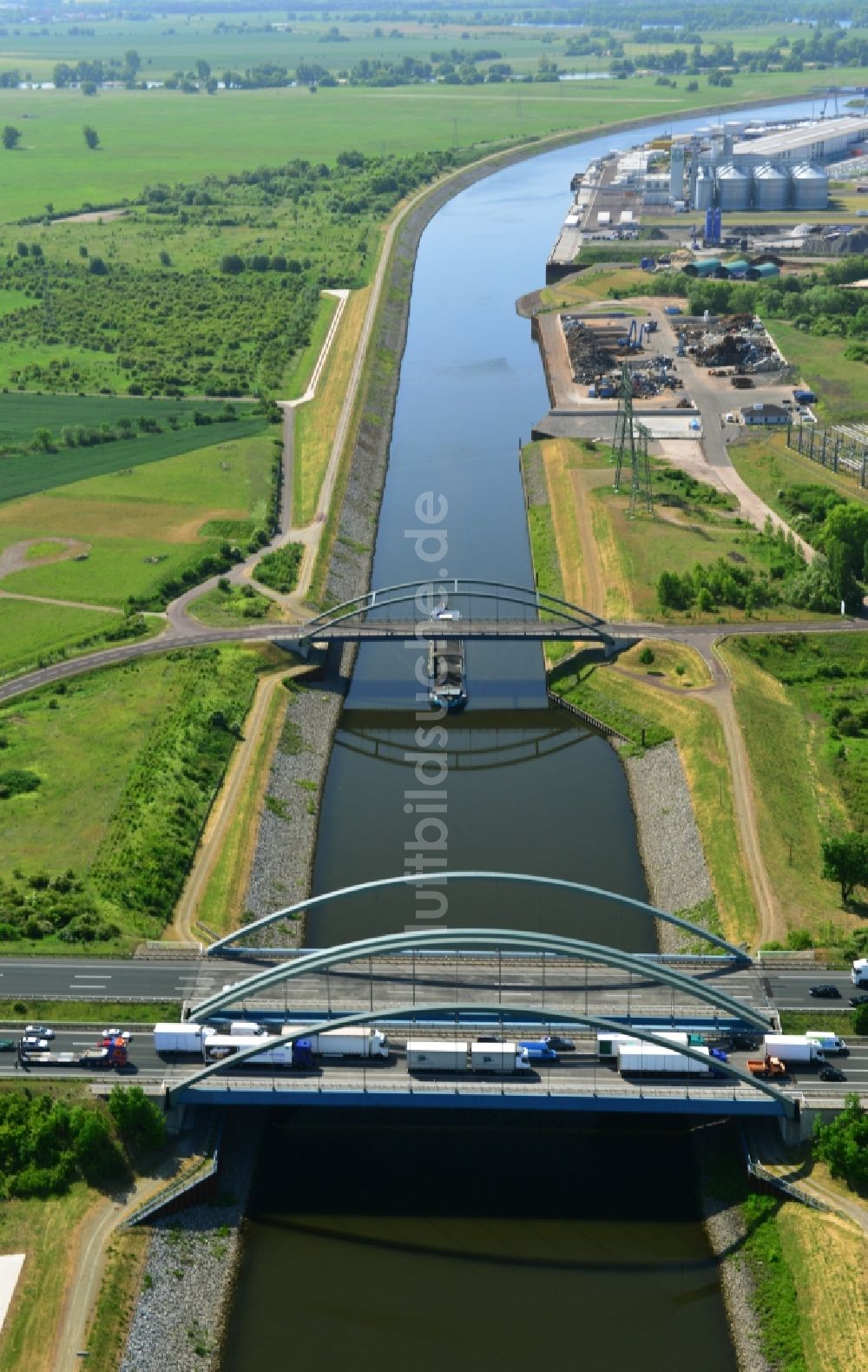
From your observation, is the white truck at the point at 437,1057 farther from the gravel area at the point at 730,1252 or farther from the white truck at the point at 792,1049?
the white truck at the point at 792,1049

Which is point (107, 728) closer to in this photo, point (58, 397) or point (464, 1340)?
point (464, 1340)

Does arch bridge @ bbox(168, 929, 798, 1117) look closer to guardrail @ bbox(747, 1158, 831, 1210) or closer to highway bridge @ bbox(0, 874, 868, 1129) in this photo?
highway bridge @ bbox(0, 874, 868, 1129)

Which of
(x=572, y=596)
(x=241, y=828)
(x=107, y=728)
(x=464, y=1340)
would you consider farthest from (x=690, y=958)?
(x=572, y=596)

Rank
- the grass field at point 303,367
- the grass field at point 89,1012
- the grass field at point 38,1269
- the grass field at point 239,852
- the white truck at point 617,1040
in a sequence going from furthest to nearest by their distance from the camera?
the grass field at point 303,367 < the grass field at point 239,852 < the grass field at point 89,1012 < the white truck at point 617,1040 < the grass field at point 38,1269

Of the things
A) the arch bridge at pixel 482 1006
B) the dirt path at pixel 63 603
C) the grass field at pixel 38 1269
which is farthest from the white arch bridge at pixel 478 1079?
the dirt path at pixel 63 603

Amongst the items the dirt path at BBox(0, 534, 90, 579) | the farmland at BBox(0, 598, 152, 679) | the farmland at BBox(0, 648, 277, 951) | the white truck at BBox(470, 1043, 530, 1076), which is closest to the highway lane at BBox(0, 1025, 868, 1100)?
the white truck at BBox(470, 1043, 530, 1076)

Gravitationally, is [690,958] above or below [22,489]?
below


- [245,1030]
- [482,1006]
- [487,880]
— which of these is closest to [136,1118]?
[245,1030]
